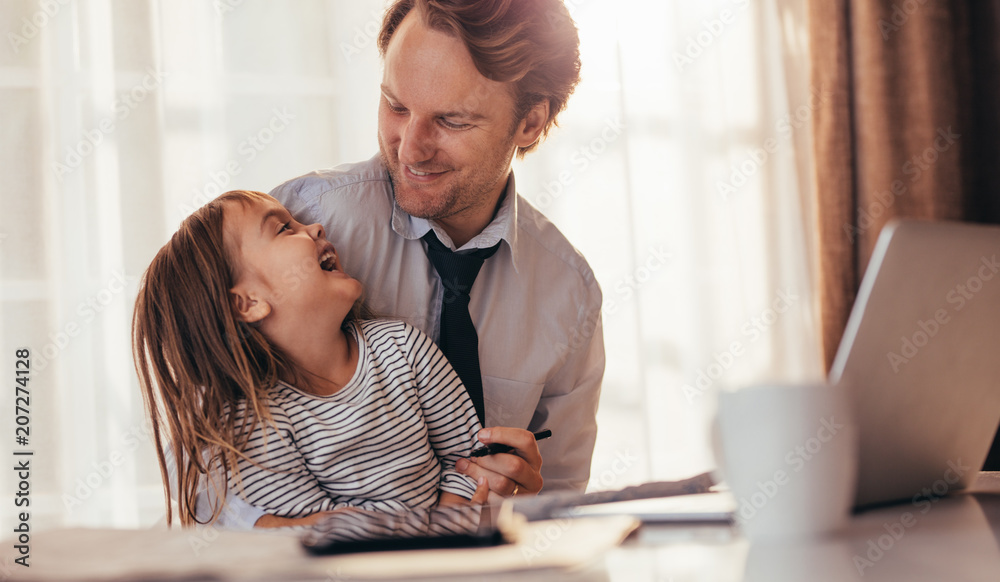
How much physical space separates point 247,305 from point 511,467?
46 centimetres

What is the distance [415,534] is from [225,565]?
0.15 metres

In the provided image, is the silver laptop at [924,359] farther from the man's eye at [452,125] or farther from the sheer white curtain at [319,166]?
the sheer white curtain at [319,166]

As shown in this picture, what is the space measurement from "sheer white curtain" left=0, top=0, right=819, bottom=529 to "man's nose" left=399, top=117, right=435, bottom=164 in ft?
2.75

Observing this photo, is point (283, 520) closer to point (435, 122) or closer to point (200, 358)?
point (200, 358)

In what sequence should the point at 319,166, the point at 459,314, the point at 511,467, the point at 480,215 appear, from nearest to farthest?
the point at 511,467, the point at 459,314, the point at 480,215, the point at 319,166

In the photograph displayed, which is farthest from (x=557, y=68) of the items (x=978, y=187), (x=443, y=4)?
(x=978, y=187)

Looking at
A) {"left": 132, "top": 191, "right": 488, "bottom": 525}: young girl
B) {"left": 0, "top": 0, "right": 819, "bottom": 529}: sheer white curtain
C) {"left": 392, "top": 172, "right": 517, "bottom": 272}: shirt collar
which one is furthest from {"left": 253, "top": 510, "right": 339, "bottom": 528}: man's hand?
{"left": 0, "top": 0, "right": 819, "bottom": 529}: sheer white curtain

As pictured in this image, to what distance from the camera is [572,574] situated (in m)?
0.55

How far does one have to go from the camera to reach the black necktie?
55.1 inches

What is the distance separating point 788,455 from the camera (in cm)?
64

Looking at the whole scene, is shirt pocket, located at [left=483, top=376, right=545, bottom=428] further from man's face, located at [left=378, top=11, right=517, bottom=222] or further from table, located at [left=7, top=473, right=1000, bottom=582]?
table, located at [left=7, top=473, right=1000, bottom=582]

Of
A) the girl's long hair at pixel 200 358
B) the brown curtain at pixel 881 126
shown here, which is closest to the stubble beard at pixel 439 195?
the girl's long hair at pixel 200 358

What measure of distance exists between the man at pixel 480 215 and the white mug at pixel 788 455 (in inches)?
33.2


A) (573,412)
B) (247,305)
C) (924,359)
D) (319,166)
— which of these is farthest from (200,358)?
(319,166)
